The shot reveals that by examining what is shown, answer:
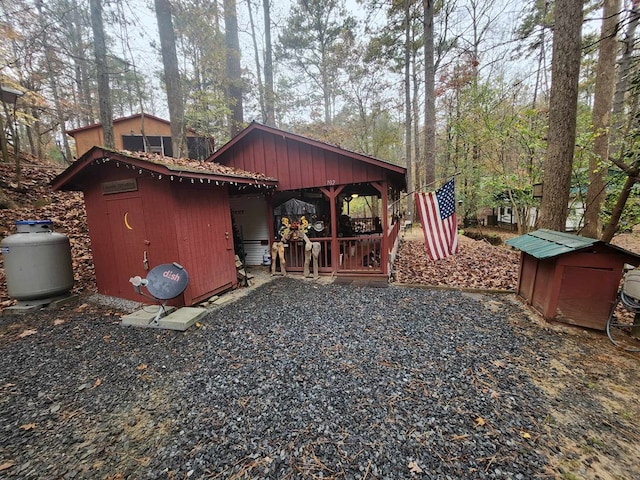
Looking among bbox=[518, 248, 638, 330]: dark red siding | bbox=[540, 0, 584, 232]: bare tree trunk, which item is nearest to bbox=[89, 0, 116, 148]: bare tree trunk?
bbox=[540, 0, 584, 232]: bare tree trunk

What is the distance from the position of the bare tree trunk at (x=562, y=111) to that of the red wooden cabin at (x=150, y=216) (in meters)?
6.26

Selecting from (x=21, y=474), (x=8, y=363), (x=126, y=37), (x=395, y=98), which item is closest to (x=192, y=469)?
(x=21, y=474)

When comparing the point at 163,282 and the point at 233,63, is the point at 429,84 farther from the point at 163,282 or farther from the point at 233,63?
the point at 163,282

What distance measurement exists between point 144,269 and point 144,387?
2833 mm

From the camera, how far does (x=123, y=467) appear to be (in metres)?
1.94

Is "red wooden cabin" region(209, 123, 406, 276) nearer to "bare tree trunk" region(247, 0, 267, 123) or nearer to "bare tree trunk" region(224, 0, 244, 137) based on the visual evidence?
"bare tree trunk" region(224, 0, 244, 137)

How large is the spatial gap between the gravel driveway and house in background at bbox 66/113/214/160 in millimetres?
12765

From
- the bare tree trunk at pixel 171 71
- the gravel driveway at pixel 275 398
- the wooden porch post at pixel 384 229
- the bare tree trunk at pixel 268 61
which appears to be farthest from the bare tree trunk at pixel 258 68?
the gravel driveway at pixel 275 398

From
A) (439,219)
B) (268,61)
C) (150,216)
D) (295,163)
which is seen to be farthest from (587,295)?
(268,61)

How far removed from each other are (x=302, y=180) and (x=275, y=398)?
5.51 metres

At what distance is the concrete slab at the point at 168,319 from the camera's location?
→ 13.6 feet

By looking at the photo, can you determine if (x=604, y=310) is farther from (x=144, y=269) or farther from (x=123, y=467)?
(x=144, y=269)

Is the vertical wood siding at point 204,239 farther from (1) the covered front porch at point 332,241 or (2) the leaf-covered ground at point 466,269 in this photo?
(2) the leaf-covered ground at point 466,269

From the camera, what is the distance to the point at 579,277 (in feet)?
12.4
